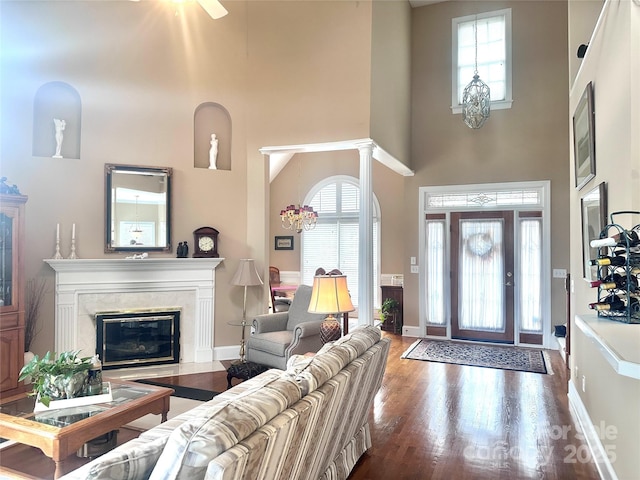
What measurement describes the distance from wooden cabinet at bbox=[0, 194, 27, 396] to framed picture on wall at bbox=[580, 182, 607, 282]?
4.95 m

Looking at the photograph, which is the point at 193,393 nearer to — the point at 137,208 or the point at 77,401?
the point at 77,401

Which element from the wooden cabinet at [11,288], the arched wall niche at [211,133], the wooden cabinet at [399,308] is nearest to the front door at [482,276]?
the wooden cabinet at [399,308]

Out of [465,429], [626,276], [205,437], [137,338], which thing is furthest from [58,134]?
[626,276]

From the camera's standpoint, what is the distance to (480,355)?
19.3 ft

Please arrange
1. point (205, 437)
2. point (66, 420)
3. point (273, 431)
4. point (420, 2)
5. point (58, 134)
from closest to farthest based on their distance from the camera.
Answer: point (205, 437) < point (273, 431) < point (66, 420) < point (58, 134) < point (420, 2)

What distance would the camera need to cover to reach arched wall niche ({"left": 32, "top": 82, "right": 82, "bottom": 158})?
4.92 m

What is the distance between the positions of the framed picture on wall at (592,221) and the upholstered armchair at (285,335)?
2.60 m

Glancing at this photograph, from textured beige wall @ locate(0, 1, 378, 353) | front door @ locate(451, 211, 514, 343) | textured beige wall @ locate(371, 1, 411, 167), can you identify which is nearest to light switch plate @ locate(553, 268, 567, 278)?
front door @ locate(451, 211, 514, 343)

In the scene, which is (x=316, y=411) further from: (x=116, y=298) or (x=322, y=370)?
(x=116, y=298)

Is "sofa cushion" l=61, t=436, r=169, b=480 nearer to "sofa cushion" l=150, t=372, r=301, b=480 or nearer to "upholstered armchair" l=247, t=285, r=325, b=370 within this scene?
→ "sofa cushion" l=150, t=372, r=301, b=480

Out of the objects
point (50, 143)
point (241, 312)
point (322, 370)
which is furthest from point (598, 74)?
point (50, 143)

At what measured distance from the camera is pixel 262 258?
564cm

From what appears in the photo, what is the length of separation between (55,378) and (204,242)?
9.10 feet

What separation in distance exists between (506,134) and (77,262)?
6.23 m
